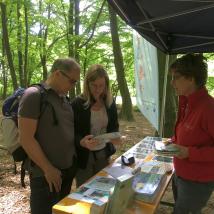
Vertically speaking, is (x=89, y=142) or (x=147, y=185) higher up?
(x=89, y=142)

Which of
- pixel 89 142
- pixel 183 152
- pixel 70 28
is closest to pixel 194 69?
pixel 183 152

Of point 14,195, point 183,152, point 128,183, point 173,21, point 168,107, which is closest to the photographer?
point 128,183

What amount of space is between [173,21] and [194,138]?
1.42 meters

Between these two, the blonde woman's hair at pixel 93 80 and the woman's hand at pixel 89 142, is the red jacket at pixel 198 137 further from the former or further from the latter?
the blonde woman's hair at pixel 93 80

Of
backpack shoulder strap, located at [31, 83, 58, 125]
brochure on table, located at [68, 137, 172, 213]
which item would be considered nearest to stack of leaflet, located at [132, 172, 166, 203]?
brochure on table, located at [68, 137, 172, 213]

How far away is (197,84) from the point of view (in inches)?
85.4

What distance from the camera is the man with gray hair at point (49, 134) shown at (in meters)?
2.09

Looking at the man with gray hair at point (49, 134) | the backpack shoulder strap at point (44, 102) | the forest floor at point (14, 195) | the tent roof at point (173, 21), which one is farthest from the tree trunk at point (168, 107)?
the backpack shoulder strap at point (44, 102)

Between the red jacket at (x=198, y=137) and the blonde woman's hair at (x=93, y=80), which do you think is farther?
the blonde woman's hair at (x=93, y=80)

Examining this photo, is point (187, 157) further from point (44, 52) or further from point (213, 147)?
point (44, 52)

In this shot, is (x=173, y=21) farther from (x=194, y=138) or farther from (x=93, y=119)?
(x=194, y=138)

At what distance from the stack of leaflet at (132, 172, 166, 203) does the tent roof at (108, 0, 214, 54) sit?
55.4 inches

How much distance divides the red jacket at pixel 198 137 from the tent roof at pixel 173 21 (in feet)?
2.57

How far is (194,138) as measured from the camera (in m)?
2.10
